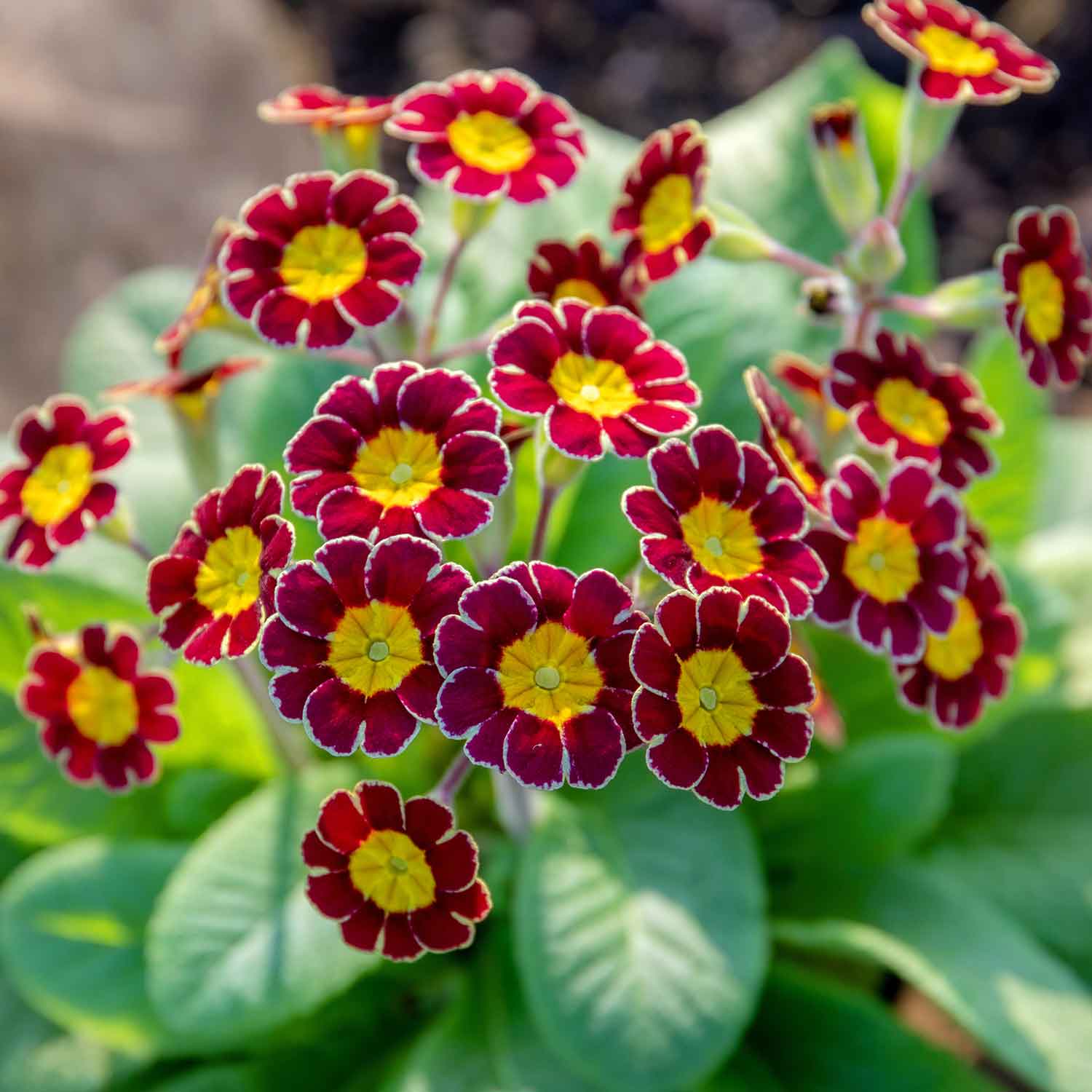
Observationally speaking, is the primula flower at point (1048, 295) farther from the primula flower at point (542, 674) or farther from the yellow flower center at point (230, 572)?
the yellow flower center at point (230, 572)

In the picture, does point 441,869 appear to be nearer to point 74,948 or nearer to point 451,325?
point 74,948

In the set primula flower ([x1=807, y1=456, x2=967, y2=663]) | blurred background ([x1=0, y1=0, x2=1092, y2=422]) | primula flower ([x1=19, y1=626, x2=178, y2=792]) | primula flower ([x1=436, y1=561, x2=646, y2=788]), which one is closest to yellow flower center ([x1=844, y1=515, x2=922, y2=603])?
primula flower ([x1=807, y1=456, x2=967, y2=663])

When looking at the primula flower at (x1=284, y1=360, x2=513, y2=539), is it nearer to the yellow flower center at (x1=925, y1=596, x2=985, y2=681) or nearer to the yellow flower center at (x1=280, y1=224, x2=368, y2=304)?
the yellow flower center at (x1=280, y1=224, x2=368, y2=304)

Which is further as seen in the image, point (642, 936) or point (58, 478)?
point (642, 936)

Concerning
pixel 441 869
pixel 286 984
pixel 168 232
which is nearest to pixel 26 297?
pixel 168 232

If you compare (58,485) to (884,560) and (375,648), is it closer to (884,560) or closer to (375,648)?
(375,648)

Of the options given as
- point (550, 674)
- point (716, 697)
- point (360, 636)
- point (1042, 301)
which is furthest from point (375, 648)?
point (1042, 301)

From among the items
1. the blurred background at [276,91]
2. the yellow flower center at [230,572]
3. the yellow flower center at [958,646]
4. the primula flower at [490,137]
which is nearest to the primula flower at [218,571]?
the yellow flower center at [230,572]
